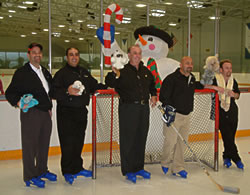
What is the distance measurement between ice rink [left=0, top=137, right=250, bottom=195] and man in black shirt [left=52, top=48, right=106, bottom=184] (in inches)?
7.5

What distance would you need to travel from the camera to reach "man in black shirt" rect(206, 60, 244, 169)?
362 centimetres

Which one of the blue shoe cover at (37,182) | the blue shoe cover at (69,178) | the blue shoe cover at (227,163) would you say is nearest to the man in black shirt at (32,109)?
the blue shoe cover at (37,182)

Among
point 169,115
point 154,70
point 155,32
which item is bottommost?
point 169,115

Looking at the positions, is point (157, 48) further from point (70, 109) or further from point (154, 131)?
point (70, 109)

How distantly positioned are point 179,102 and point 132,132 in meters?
0.60

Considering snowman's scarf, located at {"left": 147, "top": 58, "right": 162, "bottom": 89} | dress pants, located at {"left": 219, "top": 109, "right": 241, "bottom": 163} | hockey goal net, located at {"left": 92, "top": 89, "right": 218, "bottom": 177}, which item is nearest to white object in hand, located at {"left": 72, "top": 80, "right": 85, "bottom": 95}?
hockey goal net, located at {"left": 92, "top": 89, "right": 218, "bottom": 177}

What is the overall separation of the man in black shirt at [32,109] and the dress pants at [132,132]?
77 centimetres

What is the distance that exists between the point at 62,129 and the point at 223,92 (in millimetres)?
1879

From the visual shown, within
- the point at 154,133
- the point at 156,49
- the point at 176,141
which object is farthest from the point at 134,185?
the point at 156,49

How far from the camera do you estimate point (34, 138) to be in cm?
303

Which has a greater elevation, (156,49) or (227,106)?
(156,49)

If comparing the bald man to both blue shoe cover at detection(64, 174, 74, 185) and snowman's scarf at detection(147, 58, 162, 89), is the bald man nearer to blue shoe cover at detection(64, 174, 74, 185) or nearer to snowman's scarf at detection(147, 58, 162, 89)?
snowman's scarf at detection(147, 58, 162, 89)

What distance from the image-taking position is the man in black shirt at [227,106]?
11.9ft

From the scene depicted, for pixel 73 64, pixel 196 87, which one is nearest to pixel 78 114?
pixel 73 64
